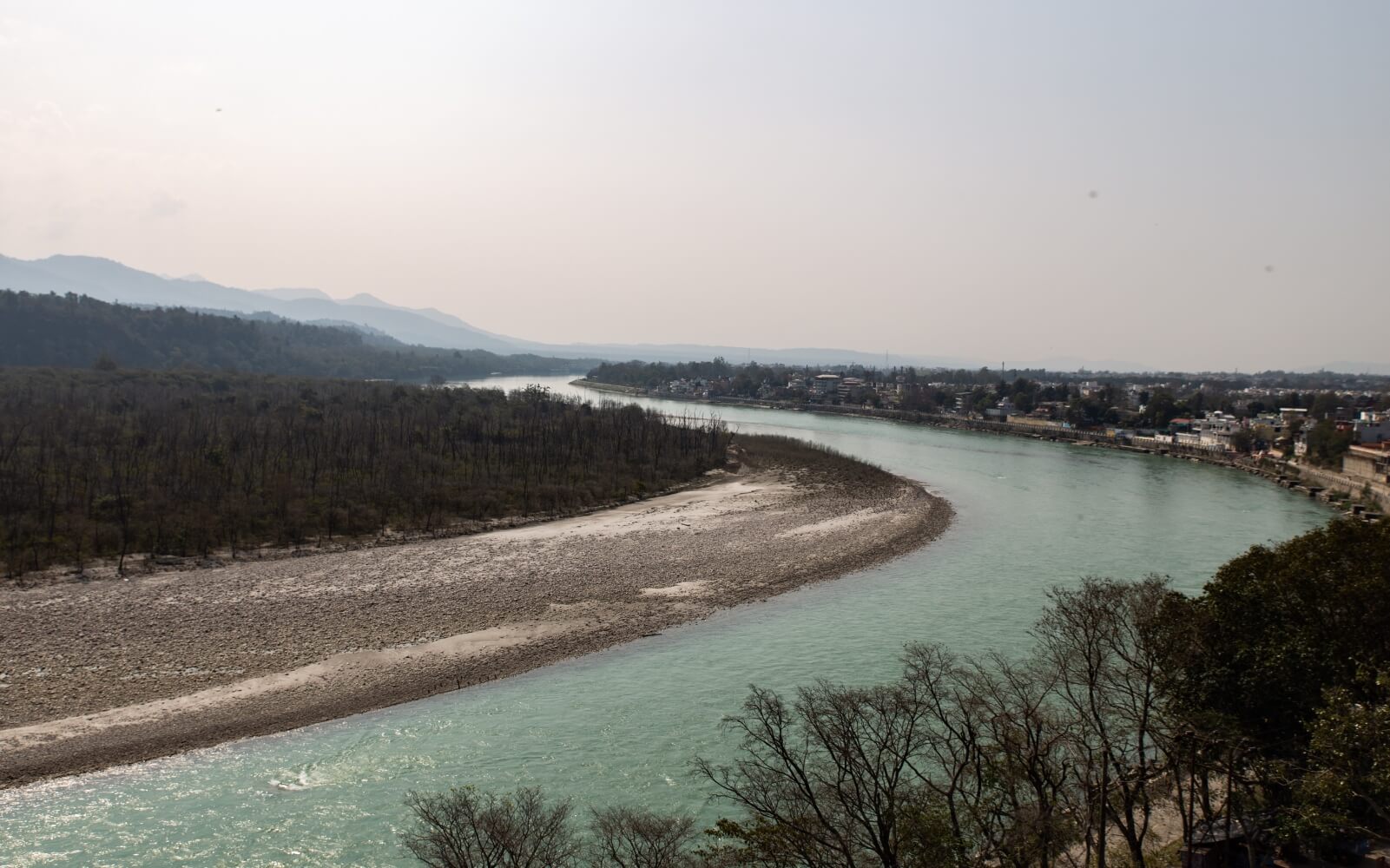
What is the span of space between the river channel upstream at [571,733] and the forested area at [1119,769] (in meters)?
1.30

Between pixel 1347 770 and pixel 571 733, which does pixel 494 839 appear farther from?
pixel 1347 770

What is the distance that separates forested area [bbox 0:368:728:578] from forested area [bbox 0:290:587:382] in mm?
30151

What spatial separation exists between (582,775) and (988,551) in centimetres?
2068

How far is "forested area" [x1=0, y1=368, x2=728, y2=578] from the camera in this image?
1036 inches

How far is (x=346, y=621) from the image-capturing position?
20000mm

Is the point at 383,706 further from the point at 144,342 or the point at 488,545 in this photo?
the point at 144,342

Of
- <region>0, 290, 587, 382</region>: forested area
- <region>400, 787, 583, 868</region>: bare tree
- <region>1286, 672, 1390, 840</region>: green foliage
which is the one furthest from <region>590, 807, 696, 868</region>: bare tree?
<region>0, 290, 587, 382</region>: forested area

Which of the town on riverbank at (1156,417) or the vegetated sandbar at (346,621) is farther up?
the town on riverbank at (1156,417)

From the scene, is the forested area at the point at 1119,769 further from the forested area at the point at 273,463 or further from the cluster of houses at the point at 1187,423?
the cluster of houses at the point at 1187,423

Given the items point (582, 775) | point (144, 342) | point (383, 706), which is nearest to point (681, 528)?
point (383, 706)

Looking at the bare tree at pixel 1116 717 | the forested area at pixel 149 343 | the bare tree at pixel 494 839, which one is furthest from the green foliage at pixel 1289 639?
the forested area at pixel 149 343

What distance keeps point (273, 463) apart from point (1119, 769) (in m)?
35.1

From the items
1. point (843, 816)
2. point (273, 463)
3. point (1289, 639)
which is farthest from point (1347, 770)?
point (273, 463)

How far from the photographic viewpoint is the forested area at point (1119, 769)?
7672 mm
